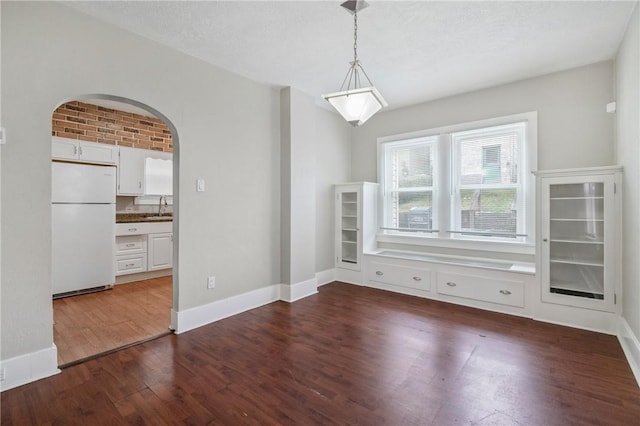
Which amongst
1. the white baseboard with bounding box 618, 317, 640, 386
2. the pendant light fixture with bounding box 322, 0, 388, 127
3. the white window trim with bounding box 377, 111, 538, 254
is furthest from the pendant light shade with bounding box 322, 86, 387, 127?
the white baseboard with bounding box 618, 317, 640, 386

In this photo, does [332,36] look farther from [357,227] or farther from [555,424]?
[555,424]

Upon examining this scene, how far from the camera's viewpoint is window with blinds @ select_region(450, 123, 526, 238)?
12.4 feet

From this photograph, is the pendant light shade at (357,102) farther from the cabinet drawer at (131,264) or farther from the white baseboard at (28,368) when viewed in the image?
the cabinet drawer at (131,264)

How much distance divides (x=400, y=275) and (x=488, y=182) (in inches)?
65.9

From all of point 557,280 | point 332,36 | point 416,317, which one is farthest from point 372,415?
point 332,36

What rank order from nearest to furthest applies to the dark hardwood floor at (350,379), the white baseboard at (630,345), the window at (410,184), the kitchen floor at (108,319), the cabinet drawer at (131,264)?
the dark hardwood floor at (350,379)
the white baseboard at (630,345)
the kitchen floor at (108,319)
the window at (410,184)
the cabinet drawer at (131,264)

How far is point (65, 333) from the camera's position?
2.86 metres

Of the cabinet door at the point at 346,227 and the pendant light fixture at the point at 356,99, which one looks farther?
the cabinet door at the point at 346,227

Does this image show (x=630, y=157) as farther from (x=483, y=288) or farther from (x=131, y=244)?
(x=131, y=244)

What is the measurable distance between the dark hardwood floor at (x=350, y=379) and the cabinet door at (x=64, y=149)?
3.19 meters

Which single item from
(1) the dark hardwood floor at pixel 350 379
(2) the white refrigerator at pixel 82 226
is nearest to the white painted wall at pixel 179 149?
(1) the dark hardwood floor at pixel 350 379

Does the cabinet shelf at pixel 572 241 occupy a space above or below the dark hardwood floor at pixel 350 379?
above

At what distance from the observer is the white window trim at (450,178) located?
3641 mm

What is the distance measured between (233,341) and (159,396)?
0.84m
